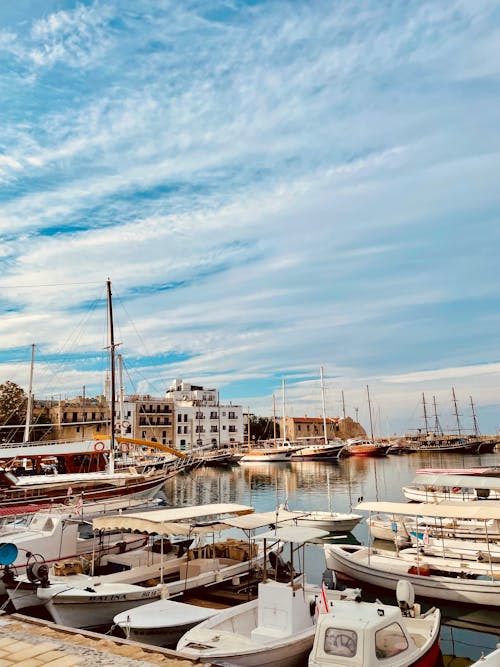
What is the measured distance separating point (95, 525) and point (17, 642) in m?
7.48

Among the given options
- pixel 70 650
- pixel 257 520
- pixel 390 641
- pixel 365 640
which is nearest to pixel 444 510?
pixel 257 520

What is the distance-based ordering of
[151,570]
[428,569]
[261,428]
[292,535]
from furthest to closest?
[261,428], [428,569], [151,570], [292,535]

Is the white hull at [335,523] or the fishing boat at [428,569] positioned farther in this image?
the white hull at [335,523]

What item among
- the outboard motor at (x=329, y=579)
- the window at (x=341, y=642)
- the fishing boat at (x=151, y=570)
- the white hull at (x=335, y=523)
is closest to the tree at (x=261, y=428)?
the white hull at (x=335, y=523)

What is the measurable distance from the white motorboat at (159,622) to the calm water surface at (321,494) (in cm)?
732

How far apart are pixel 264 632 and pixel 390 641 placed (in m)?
2.90

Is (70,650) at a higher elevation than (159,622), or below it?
higher

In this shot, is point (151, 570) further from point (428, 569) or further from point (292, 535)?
point (428, 569)

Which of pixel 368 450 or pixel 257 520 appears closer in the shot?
pixel 257 520

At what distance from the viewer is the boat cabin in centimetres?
988

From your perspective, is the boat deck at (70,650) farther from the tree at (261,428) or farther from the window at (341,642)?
the tree at (261,428)

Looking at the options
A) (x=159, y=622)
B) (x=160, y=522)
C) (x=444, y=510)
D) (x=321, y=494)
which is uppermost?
(x=160, y=522)

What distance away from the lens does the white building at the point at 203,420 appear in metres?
113

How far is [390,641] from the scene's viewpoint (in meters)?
10.6
